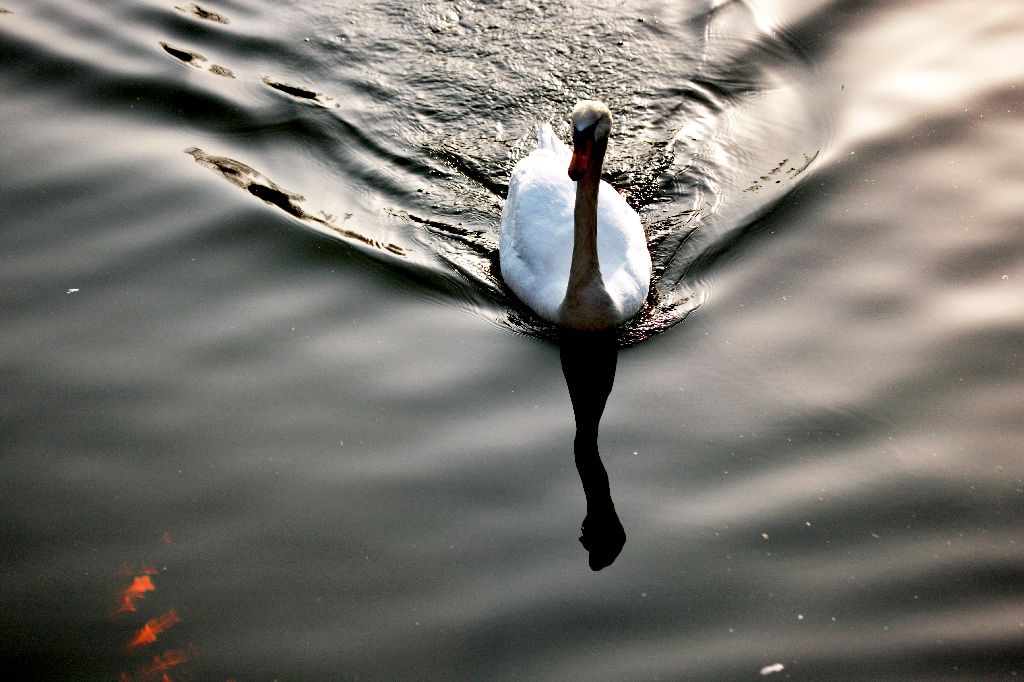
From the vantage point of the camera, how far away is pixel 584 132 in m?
6.69

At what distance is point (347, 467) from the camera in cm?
633

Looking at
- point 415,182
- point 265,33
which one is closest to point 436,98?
point 415,182

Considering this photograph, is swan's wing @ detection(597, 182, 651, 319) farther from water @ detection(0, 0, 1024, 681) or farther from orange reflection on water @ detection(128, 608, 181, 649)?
orange reflection on water @ detection(128, 608, 181, 649)

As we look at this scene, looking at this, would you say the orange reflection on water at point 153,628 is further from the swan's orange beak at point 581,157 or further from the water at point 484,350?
the swan's orange beak at point 581,157

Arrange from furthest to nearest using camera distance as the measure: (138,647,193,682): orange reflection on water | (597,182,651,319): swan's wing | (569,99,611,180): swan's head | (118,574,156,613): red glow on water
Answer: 1. (597,182,651,319): swan's wing
2. (569,99,611,180): swan's head
3. (118,574,156,613): red glow on water
4. (138,647,193,682): orange reflection on water

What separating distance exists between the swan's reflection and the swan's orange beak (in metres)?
1.12

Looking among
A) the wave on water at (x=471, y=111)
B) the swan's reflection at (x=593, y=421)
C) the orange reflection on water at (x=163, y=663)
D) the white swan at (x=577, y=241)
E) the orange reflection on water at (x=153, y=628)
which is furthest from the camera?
the wave on water at (x=471, y=111)

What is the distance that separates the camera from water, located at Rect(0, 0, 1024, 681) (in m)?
5.51

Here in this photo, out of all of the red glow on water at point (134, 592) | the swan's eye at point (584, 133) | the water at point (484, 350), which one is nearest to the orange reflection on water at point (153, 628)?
the water at point (484, 350)

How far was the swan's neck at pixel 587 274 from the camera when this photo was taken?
22.7 ft

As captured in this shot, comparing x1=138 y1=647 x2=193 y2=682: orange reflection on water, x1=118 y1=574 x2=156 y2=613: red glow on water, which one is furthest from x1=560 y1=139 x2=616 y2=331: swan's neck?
x1=138 y1=647 x2=193 y2=682: orange reflection on water

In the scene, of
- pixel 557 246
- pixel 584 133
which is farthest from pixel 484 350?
pixel 584 133

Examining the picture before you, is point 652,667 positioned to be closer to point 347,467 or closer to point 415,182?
point 347,467

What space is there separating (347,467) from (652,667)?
209cm
